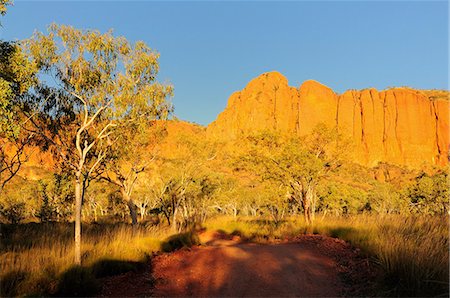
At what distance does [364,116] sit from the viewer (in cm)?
13088

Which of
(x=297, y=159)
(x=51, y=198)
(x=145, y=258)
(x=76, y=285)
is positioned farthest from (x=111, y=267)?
(x=51, y=198)

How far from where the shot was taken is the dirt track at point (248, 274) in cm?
711

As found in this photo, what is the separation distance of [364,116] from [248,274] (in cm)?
13655

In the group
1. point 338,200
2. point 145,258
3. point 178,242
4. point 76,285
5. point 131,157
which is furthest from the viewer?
point 338,200

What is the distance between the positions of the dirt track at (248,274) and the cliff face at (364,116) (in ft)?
370

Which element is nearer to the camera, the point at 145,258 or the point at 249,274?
the point at 249,274

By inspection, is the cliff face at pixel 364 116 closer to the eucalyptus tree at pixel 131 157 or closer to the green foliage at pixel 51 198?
the green foliage at pixel 51 198

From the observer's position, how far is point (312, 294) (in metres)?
6.68

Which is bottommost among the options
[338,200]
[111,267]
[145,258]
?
[338,200]

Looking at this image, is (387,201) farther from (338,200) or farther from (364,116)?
(364,116)

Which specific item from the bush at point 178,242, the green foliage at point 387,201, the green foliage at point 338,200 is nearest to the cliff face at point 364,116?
the green foliage at point 338,200

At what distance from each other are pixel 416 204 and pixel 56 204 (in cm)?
5034

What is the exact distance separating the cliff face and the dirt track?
370ft

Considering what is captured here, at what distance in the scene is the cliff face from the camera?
401 ft
